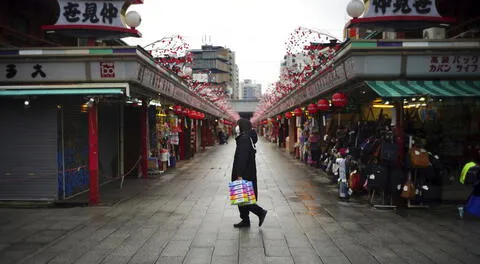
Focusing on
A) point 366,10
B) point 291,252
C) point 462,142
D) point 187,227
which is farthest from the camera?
point 462,142

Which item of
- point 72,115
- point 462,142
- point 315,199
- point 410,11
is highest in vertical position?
point 410,11

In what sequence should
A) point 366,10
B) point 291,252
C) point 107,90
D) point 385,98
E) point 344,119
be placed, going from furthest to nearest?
point 344,119, point 366,10, point 107,90, point 385,98, point 291,252

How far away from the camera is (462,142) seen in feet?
39.3

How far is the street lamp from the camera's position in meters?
10.7

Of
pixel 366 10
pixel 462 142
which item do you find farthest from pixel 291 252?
pixel 462 142

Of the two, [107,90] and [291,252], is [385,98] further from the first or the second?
[107,90]

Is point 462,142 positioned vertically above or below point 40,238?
above

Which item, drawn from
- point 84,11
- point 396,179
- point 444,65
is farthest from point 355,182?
point 84,11

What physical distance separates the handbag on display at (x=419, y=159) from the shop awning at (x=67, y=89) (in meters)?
7.29

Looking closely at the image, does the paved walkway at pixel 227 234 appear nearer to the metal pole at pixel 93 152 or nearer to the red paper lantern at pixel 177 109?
the metal pole at pixel 93 152

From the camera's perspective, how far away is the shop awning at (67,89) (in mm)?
9898

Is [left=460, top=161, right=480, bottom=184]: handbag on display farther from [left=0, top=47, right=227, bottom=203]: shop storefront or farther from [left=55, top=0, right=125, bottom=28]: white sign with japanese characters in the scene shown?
[left=55, top=0, right=125, bottom=28]: white sign with japanese characters

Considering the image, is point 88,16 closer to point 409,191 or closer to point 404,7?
point 404,7

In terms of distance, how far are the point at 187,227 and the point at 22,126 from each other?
238 inches
